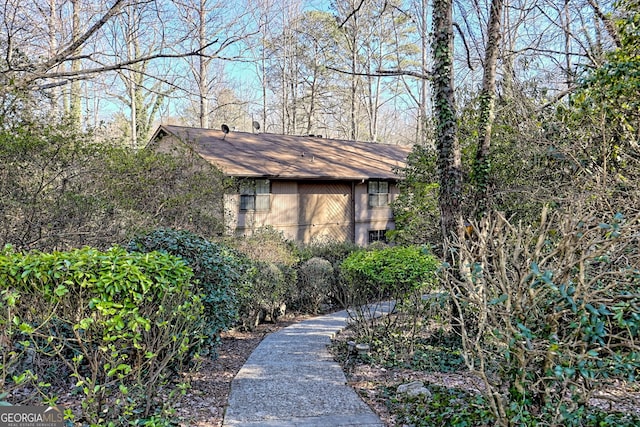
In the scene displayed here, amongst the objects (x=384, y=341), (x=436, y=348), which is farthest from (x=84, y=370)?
(x=436, y=348)

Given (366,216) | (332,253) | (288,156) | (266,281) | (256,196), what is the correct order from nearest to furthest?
(266,281), (332,253), (256,196), (288,156), (366,216)

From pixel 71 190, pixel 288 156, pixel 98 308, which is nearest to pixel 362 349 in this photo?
pixel 98 308

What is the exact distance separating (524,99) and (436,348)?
5.21 m

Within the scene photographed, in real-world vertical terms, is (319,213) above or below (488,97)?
below

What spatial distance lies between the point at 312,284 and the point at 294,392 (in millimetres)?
5408

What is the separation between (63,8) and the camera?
27.6ft

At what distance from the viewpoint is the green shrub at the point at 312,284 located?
10.1m

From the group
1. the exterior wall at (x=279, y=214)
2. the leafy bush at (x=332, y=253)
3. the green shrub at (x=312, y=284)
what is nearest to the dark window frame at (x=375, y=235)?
the exterior wall at (x=279, y=214)

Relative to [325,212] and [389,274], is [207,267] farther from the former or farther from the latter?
[325,212]

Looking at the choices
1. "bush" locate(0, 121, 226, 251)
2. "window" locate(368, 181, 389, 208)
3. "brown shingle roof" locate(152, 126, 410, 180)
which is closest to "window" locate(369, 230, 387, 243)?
"window" locate(368, 181, 389, 208)

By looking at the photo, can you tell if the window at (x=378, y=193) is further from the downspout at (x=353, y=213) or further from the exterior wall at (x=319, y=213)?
the downspout at (x=353, y=213)

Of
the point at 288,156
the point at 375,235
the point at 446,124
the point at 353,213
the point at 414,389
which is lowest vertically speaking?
the point at 414,389

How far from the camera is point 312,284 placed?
1017 centimetres

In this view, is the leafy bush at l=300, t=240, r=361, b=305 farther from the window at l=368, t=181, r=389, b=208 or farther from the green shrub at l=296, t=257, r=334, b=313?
the window at l=368, t=181, r=389, b=208
